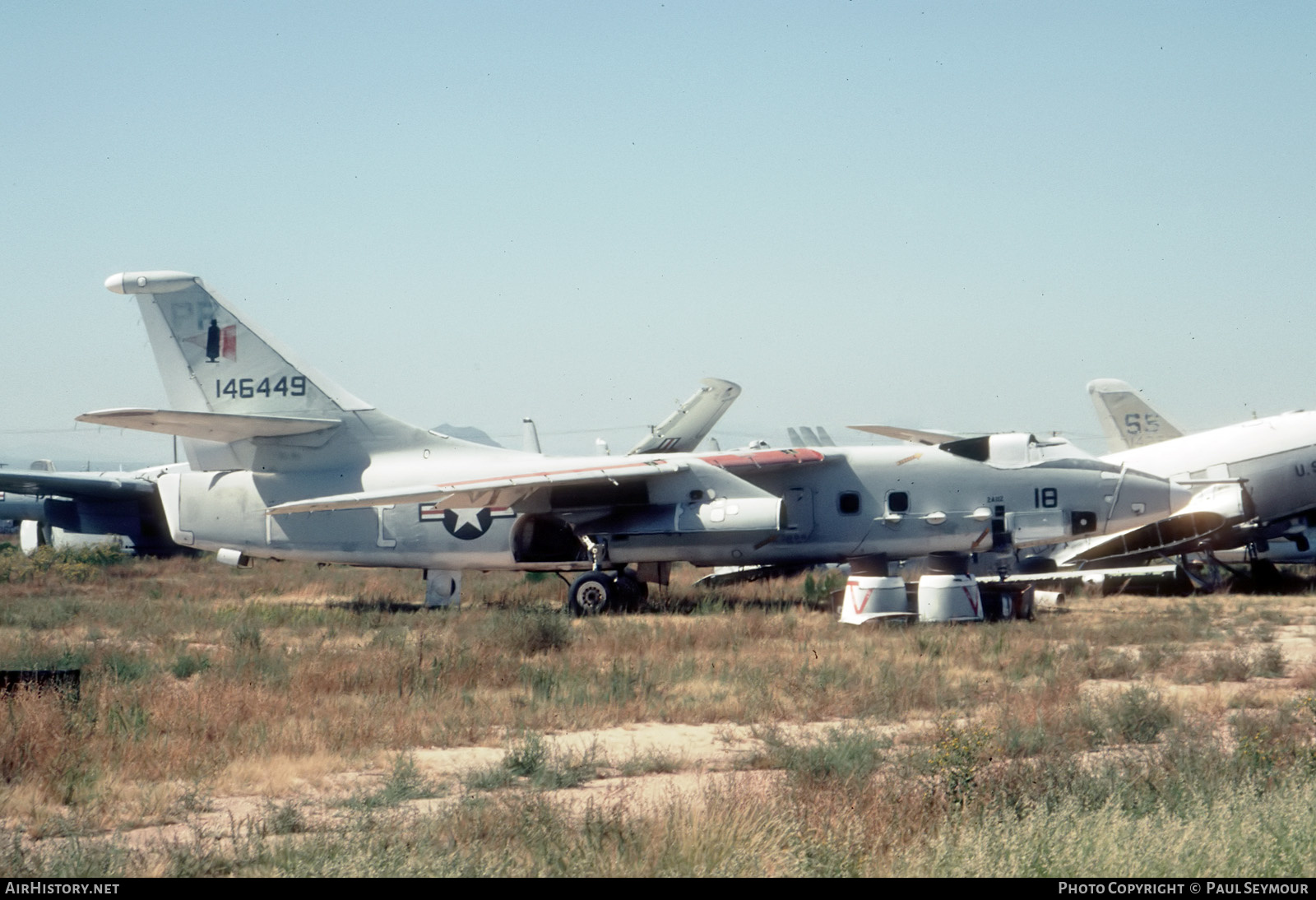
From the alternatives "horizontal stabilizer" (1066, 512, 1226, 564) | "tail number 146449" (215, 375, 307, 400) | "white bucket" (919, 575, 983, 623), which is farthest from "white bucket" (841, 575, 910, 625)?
"tail number 146449" (215, 375, 307, 400)

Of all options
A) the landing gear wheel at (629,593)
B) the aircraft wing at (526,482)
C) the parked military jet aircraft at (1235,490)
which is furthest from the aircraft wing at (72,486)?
the parked military jet aircraft at (1235,490)

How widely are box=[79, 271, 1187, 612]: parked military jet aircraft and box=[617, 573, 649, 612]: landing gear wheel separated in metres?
0.11

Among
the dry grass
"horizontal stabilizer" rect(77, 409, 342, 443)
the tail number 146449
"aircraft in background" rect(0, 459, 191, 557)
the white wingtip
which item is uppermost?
the white wingtip

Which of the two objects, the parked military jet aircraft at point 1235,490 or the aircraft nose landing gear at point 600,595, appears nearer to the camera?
the aircraft nose landing gear at point 600,595

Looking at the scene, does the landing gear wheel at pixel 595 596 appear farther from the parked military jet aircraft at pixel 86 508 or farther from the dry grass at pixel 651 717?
the parked military jet aircraft at pixel 86 508

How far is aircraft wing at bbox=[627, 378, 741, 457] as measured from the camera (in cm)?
3294

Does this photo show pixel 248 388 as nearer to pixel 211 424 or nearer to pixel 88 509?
pixel 211 424

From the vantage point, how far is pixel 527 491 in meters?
22.1

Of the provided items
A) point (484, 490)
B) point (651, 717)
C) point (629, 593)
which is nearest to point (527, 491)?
point (484, 490)

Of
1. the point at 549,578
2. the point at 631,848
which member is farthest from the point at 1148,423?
the point at 631,848

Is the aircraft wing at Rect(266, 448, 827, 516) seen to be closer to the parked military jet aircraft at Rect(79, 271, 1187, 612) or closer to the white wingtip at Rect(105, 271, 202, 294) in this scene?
the parked military jet aircraft at Rect(79, 271, 1187, 612)

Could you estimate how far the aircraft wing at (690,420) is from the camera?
108ft

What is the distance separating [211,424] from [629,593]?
801cm

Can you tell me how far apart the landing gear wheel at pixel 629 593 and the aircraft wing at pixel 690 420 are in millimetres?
10521
